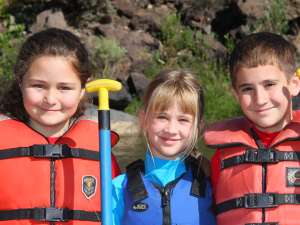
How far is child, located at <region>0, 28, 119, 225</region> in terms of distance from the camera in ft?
10.9

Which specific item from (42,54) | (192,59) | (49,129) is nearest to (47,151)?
(49,129)

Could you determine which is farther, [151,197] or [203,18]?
[203,18]

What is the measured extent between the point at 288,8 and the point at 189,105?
41.3ft

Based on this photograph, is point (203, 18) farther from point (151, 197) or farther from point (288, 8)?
point (151, 197)

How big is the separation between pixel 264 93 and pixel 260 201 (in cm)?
51

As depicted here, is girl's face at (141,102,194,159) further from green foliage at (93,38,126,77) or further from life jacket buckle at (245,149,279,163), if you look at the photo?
green foliage at (93,38,126,77)

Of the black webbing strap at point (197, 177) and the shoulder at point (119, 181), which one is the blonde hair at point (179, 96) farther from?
the shoulder at point (119, 181)

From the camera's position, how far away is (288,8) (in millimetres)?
15367

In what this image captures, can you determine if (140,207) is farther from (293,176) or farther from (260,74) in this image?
(260,74)

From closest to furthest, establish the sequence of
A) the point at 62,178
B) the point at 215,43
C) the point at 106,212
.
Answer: the point at 106,212, the point at 62,178, the point at 215,43

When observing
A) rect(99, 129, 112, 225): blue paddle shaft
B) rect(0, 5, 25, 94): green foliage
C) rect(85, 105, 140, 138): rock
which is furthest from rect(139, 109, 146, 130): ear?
rect(0, 5, 25, 94): green foliage

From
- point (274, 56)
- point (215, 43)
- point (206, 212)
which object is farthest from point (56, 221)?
point (215, 43)

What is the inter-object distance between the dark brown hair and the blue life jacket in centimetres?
58

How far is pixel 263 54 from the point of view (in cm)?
329
